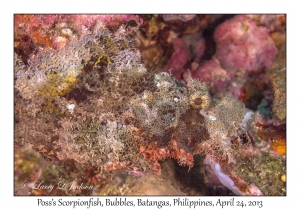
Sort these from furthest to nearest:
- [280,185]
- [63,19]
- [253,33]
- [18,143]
→ 1. [253,33]
2. [280,185]
3. [63,19]
4. [18,143]

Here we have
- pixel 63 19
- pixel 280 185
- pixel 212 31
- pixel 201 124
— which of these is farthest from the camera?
pixel 212 31

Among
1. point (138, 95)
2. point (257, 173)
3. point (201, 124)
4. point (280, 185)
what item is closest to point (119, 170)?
point (138, 95)

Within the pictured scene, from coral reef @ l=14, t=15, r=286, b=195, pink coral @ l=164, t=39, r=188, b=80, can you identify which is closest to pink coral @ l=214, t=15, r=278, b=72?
pink coral @ l=164, t=39, r=188, b=80

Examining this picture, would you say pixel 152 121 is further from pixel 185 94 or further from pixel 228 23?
pixel 228 23

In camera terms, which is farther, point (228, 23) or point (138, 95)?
point (228, 23)

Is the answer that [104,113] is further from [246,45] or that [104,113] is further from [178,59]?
[246,45]

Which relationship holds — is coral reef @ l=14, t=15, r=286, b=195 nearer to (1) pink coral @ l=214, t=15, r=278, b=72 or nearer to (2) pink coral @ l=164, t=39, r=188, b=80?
(2) pink coral @ l=164, t=39, r=188, b=80

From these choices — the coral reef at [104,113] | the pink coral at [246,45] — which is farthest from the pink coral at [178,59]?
the coral reef at [104,113]

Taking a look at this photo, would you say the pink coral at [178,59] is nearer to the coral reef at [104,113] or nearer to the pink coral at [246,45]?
the pink coral at [246,45]
